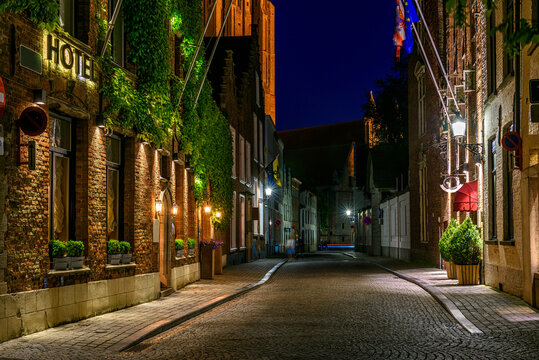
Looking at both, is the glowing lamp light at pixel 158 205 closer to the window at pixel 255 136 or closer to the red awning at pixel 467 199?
the red awning at pixel 467 199

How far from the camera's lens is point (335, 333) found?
10344 millimetres

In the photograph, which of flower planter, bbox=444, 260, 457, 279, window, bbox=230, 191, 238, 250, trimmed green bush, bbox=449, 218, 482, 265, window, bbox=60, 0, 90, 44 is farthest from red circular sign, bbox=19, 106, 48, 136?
window, bbox=230, 191, 238, 250

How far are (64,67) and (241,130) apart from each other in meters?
24.1

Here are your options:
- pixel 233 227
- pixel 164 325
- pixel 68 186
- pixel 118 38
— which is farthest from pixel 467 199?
pixel 233 227

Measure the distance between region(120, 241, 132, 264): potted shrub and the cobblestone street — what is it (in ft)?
7.13

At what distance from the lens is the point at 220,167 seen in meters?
27.5

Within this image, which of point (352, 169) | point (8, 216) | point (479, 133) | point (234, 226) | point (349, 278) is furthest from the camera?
point (352, 169)

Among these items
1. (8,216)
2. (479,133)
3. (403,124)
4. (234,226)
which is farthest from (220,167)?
(403,124)

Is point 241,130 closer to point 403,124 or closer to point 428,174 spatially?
point 428,174

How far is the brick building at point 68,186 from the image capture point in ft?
32.1

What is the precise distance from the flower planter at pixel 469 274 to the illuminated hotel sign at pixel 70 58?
36.6 ft

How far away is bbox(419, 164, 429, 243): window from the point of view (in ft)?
105

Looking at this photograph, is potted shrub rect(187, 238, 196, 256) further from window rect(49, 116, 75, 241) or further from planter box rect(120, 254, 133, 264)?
window rect(49, 116, 75, 241)

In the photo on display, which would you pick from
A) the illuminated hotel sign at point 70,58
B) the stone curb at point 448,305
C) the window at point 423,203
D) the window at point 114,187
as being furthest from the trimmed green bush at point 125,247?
the window at point 423,203
